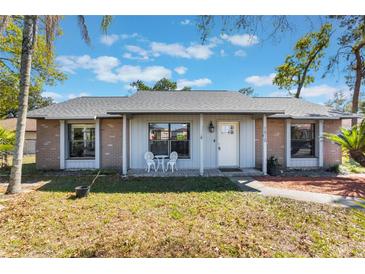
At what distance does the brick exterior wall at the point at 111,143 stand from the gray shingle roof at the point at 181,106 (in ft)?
2.07

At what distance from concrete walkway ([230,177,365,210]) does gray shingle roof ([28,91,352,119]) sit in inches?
125

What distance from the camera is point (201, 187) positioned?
7457mm

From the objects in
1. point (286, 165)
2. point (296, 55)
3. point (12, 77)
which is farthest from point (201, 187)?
point (296, 55)

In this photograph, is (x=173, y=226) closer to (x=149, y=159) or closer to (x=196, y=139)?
(x=149, y=159)

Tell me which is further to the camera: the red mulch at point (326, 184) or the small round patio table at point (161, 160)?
the small round patio table at point (161, 160)

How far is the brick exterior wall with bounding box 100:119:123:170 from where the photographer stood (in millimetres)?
10797

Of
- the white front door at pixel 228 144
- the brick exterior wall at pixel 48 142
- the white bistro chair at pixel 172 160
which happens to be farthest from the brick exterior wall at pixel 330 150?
the brick exterior wall at pixel 48 142

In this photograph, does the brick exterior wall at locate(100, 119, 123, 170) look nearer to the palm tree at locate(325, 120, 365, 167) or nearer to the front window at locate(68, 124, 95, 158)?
the front window at locate(68, 124, 95, 158)

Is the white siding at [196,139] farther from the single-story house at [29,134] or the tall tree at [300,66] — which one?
the single-story house at [29,134]

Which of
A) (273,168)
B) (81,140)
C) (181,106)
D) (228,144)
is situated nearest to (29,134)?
(81,140)

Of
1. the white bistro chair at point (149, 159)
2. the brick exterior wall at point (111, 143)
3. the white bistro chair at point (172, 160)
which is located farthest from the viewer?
the brick exterior wall at point (111, 143)

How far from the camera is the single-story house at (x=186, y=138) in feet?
34.3

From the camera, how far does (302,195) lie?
664 centimetres

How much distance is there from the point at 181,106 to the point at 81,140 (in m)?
5.88
